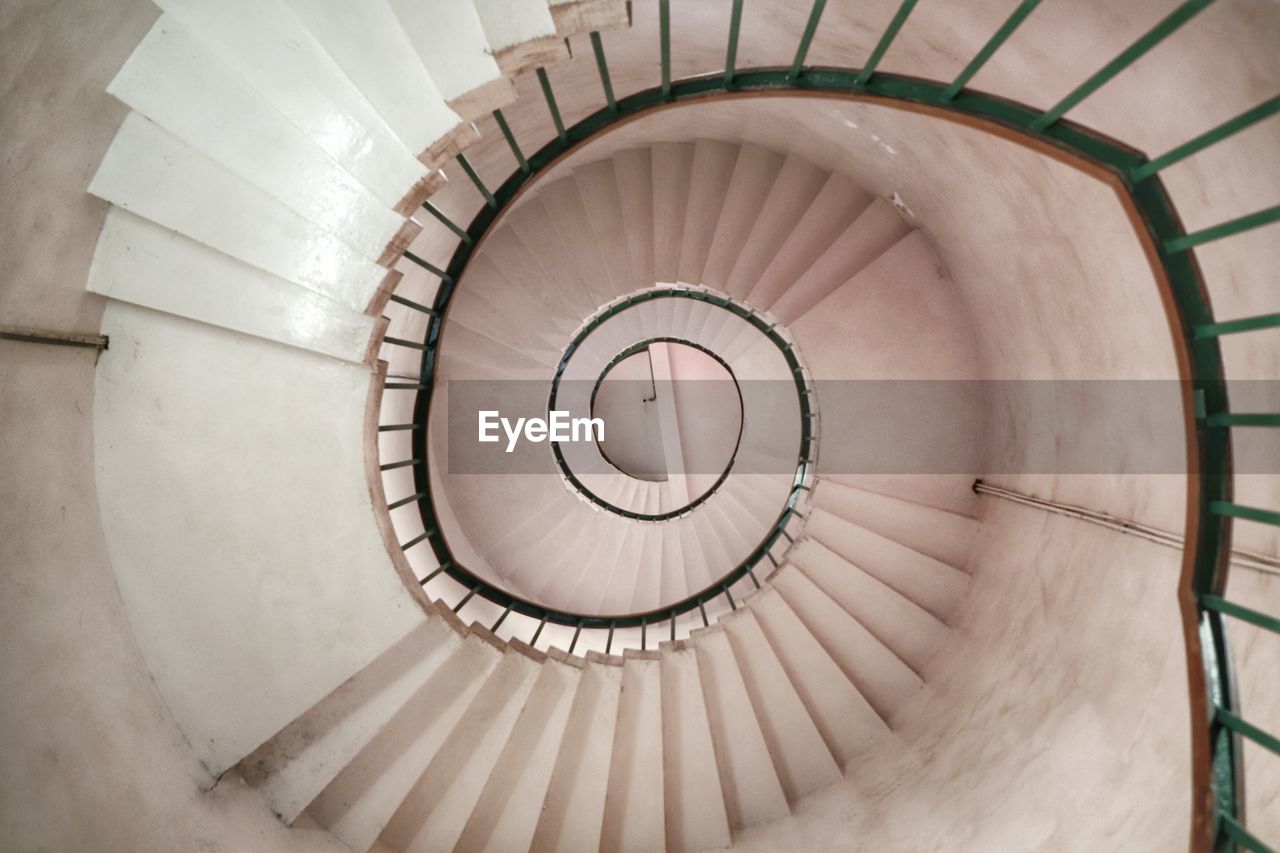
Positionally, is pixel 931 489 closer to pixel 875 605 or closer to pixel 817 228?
pixel 875 605

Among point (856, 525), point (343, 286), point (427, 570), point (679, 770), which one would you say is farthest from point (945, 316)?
point (427, 570)

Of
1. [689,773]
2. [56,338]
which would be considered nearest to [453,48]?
[56,338]

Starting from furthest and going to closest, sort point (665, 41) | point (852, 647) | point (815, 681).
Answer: point (852, 647), point (815, 681), point (665, 41)

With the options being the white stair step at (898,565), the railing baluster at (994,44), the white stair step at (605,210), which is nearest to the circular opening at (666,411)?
the white stair step at (605,210)

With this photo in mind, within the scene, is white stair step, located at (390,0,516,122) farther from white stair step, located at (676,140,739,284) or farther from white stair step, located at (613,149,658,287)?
white stair step, located at (613,149,658,287)

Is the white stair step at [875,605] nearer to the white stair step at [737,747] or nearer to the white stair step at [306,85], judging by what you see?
the white stair step at [737,747]

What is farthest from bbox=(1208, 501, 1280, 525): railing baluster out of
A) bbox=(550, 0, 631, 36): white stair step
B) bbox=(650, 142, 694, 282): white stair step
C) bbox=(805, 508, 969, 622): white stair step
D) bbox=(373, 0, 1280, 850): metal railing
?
bbox=(650, 142, 694, 282): white stair step

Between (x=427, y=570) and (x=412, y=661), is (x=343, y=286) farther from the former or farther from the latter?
(x=427, y=570)
